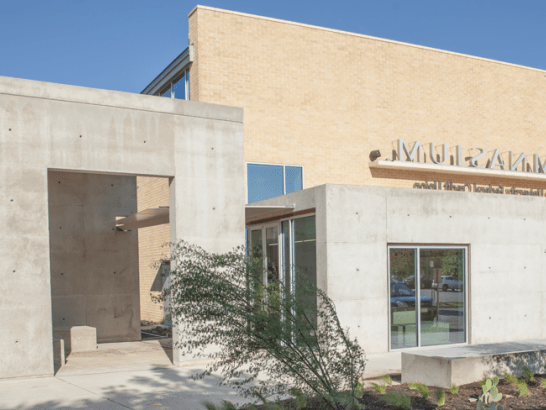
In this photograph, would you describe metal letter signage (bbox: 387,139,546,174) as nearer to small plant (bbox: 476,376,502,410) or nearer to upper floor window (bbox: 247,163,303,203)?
upper floor window (bbox: 247,163,303,203)

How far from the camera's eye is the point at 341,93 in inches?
775

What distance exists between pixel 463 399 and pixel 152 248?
15297 mm

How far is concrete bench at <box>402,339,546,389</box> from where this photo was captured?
8.73m

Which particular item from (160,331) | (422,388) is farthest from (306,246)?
(160,331)

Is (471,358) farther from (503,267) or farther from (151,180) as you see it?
(151,180)

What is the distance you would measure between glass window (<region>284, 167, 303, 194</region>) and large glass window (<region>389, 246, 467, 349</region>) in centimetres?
624

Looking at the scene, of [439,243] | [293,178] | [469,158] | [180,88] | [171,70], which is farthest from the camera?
[469,158]

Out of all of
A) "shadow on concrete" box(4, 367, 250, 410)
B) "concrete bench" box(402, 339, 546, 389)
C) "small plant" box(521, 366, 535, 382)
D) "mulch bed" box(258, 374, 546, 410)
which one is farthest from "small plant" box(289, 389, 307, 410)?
"small plant" box(521, 366, 535, 382)

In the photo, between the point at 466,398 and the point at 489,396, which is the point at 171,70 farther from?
the point at 489,396

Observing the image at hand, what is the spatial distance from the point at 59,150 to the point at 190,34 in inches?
354

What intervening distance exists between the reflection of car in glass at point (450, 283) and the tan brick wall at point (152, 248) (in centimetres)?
1001

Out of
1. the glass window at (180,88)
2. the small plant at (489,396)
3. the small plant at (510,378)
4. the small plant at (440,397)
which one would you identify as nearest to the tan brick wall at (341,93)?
the glass window at (180,88)

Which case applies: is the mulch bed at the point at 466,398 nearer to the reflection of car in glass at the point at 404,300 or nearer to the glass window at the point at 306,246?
the reflection of car in glass at the point at 404,300

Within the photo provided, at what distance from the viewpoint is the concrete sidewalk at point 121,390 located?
26.5 ft
